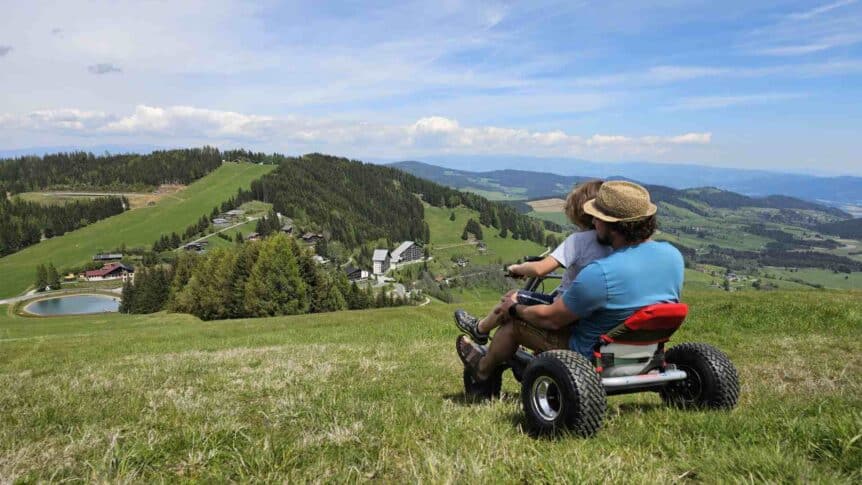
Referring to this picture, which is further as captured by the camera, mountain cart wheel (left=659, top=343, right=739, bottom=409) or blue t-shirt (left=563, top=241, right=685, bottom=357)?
mountain cart wheel (left=659, top=343, right=739, bottom=409)

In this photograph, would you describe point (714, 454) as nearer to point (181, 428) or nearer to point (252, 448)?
point (252, 448)

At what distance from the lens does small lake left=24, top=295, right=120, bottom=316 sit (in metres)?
158

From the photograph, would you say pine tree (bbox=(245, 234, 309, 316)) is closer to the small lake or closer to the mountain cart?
the mountain cart

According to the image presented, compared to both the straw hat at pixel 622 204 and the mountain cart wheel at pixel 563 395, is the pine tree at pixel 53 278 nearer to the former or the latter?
the mountain cart wheel at pixel 563 395

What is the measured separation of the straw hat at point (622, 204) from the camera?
553 centimetres

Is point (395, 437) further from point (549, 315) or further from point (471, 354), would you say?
point (471, 354)

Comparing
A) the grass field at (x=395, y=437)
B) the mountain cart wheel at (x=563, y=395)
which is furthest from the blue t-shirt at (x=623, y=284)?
the grass field at (x=395, y=437)

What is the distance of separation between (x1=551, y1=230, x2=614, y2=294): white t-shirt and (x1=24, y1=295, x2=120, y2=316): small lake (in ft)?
602

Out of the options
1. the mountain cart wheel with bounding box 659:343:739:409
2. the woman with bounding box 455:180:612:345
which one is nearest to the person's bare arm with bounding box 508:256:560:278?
the woman with bounding box 455:180:612:345

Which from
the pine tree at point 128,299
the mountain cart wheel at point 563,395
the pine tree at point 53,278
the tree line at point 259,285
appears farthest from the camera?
the pine tree at point 53,278

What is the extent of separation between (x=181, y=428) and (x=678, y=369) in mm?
5895

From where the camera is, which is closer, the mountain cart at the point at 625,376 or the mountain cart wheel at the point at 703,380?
the mountain cart at the point at 625,376

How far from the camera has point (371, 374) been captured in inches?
436

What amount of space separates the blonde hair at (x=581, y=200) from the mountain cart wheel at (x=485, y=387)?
2433 millimetres
